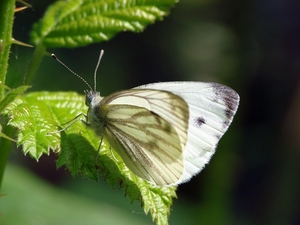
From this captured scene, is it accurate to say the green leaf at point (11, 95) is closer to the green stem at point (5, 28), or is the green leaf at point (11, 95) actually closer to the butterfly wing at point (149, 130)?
the green stem at point (5, 28)

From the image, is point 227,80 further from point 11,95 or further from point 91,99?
point 11,95

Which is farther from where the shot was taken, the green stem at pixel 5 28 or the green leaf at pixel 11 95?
the green stem at pixel 5 28

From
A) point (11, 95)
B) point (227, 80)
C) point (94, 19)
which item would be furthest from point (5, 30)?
point (227, 80)

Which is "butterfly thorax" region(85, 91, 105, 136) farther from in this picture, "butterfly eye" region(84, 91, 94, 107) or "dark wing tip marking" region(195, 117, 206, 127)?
"dark wing tip marking" region(195, 117, 206, 127)

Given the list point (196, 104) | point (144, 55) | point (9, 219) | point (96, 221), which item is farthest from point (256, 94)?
point (196, 104)

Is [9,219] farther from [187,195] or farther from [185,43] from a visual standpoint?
[185,43]

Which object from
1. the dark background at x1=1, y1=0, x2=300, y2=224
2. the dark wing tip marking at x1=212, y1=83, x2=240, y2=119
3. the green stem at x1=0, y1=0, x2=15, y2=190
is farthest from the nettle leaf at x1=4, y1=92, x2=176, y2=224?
the dark background at x1=1, y1=0, x2=300, y2=224

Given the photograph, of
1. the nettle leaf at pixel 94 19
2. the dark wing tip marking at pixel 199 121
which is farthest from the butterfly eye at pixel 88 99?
the dark wing tip marking at pixel 199 121
